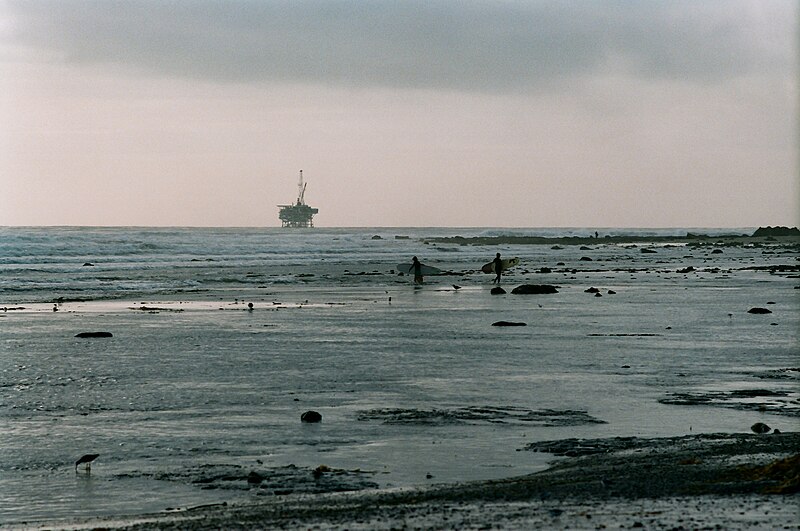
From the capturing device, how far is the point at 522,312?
114 ft

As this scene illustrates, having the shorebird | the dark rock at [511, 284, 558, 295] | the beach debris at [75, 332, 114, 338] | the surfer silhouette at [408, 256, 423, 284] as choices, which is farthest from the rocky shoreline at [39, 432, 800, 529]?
the surfer silhouette at [408, 256, 423, 284]

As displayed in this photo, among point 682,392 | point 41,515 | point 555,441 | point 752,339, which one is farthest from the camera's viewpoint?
point 752,339

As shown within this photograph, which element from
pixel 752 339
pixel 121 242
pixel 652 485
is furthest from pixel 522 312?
pixel 121 242

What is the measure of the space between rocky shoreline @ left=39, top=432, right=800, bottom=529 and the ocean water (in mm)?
738

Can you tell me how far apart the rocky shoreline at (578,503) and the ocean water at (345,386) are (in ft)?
2.42

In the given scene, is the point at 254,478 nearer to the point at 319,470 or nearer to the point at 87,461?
the point at 319,470

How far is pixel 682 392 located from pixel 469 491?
7.84m

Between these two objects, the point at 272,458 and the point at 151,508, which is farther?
the point at 272,458

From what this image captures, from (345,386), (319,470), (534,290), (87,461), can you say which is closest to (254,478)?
(319,470)

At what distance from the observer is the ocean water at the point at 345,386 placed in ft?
39.2

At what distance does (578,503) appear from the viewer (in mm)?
9734

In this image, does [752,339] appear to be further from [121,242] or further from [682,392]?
[121,242]

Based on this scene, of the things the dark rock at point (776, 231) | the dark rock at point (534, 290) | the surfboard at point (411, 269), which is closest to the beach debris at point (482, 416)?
the dark rock at point (534, 290)

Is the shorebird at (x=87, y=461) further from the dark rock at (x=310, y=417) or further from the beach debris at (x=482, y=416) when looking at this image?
the beach debris at (x=482, y=416)
